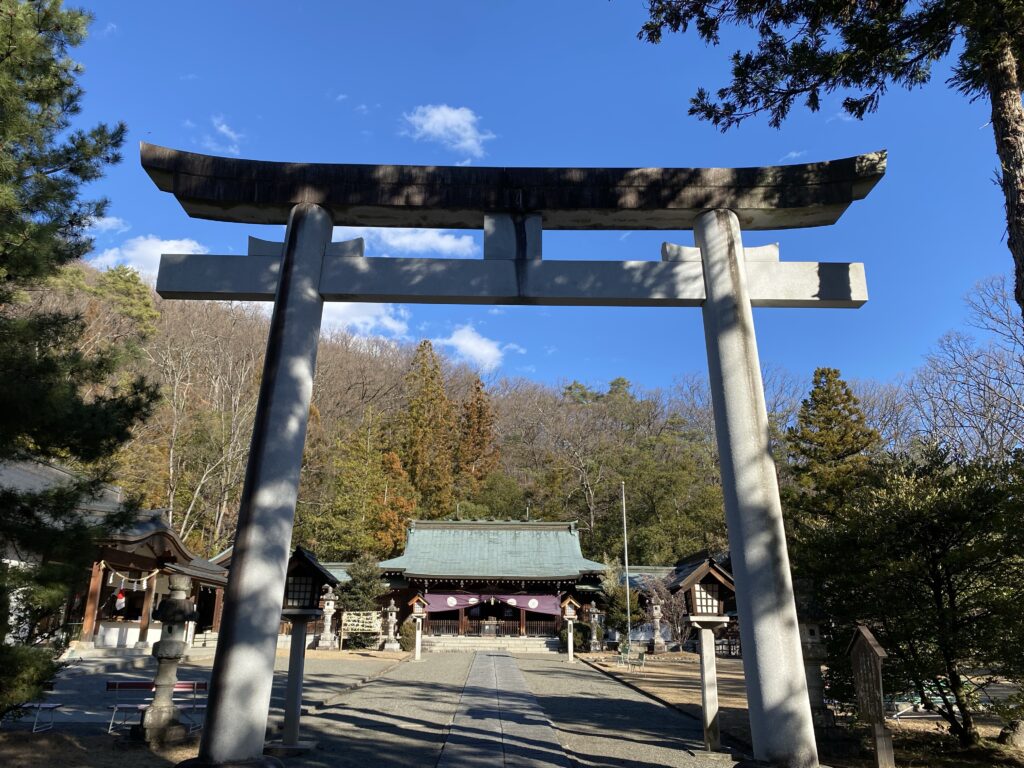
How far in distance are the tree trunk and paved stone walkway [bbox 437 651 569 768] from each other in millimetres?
5687

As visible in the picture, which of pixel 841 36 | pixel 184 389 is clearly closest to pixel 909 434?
pixel 841 36

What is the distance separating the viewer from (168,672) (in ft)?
24.2

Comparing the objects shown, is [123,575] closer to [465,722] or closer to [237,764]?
[465,722]

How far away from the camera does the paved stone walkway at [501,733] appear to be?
5973 mm

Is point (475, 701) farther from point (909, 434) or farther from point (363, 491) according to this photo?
point (909, 434)

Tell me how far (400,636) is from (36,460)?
68.2 feet

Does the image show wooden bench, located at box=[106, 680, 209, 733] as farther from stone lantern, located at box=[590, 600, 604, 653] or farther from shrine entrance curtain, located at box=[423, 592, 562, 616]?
shrine entrance curtain, located at box=[423, 592, 562, 616]

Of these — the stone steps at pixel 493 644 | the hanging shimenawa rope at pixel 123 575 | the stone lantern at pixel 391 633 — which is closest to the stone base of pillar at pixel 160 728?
the hanging shimenawa rope at pixel 123 575

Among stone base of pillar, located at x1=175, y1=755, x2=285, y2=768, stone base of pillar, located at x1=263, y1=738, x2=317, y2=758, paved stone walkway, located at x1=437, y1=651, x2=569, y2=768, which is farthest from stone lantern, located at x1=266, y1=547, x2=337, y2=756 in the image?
stone base of pillar, located at x1=175, y1=755, x2=285, y2=768

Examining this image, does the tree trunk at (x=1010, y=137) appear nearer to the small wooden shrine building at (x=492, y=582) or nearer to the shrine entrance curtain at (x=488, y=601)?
the small wooden shrine building at (x=492, y=582)

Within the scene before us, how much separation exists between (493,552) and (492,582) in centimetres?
185

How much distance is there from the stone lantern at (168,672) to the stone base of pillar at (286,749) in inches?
51.2

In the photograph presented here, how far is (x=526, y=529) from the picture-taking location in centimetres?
3133

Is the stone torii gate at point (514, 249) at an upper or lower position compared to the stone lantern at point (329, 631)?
upper
